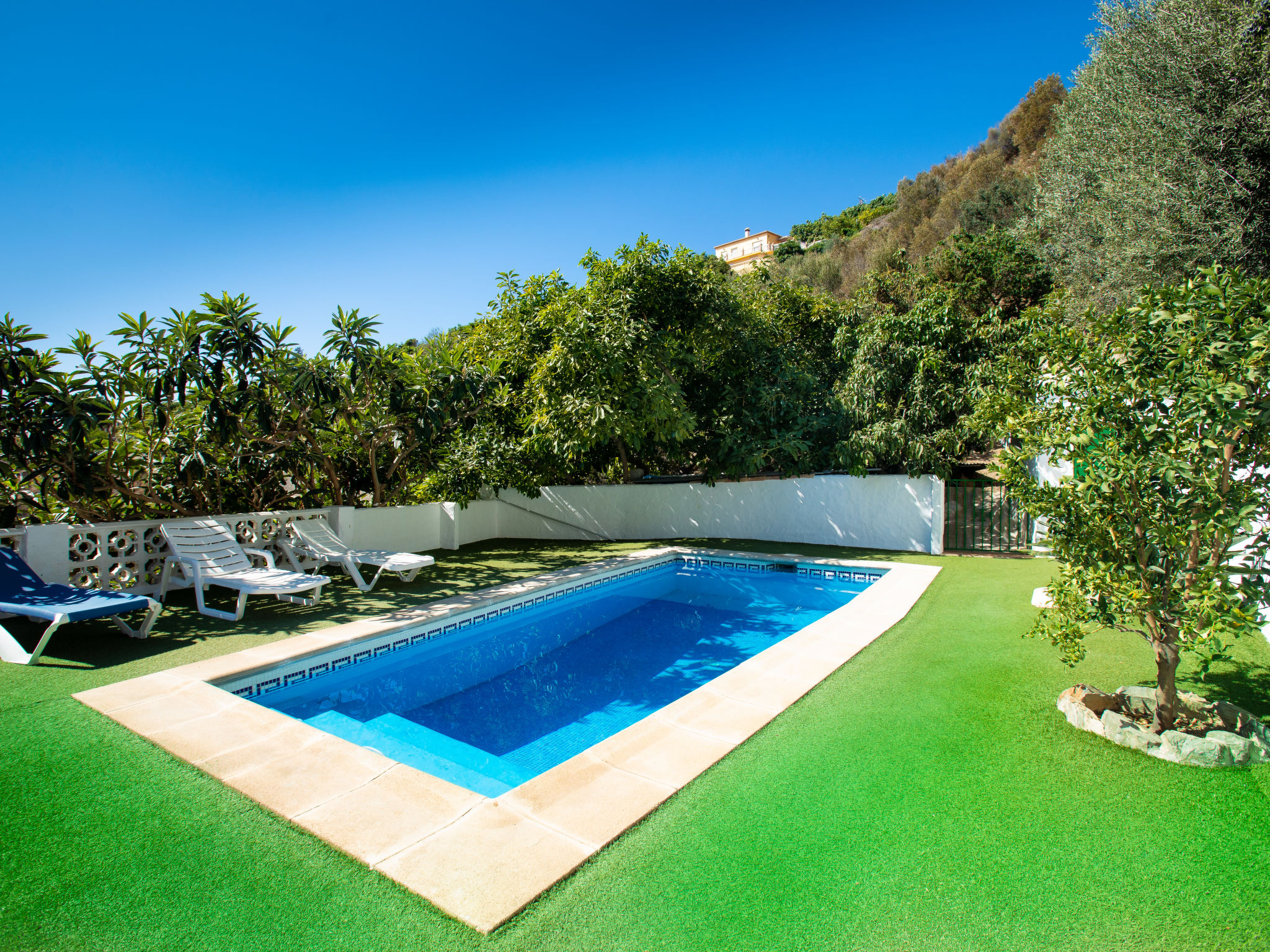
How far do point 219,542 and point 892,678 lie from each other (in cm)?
825

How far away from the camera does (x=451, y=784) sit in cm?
335

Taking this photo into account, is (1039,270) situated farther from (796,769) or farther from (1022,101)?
(1022,101)

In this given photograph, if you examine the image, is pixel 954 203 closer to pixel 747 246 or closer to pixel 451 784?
pixel 451 784

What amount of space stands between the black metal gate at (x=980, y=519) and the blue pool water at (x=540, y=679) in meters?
3.40

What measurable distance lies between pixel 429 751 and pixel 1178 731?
4961mm

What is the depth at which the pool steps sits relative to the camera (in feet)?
14.1

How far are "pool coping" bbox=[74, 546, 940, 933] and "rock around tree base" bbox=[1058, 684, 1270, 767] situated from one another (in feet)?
5.77

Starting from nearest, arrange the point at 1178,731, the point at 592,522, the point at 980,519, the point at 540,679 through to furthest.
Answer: the point at 1178,731
the point at 540,679
the point at 980,519
the point at 592,522

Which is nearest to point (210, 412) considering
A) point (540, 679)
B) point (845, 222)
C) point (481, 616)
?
point (481, 616)

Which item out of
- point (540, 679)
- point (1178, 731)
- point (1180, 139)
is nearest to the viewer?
point (1178, 731)

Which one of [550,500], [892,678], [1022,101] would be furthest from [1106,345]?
[1022,101]

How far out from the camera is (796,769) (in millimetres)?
3479

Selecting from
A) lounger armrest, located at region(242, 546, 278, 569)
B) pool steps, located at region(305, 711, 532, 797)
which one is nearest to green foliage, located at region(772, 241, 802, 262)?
lounger armrest, located at region(242, 546, 278, 569)

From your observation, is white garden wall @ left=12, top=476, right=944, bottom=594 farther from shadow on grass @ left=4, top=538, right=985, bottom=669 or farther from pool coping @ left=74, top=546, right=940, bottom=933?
pool coping @ left=74, top=546, right=940, bottom=933
